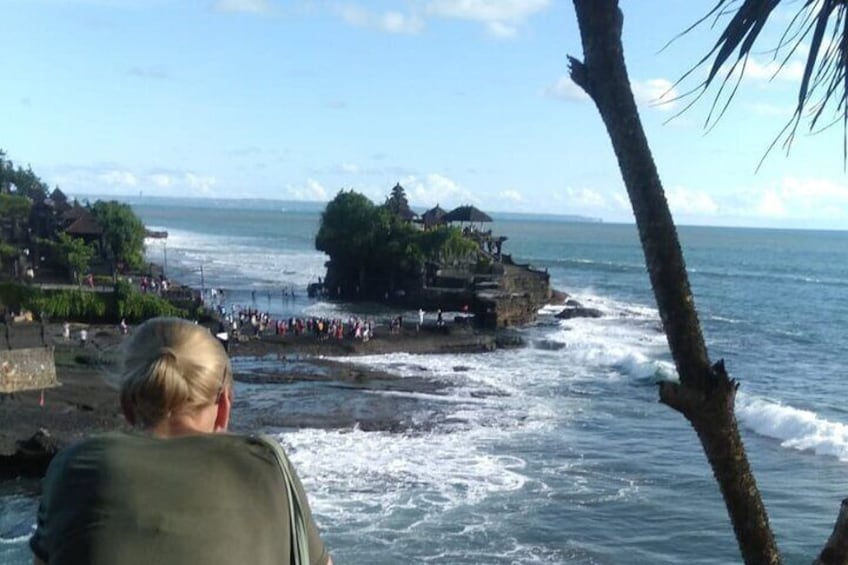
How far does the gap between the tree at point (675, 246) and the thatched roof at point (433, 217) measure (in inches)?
2626

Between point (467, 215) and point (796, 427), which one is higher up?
point (467, 215)

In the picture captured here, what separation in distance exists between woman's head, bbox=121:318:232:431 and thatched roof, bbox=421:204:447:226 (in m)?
67.6

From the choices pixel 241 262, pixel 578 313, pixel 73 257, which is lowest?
pixel 578 313

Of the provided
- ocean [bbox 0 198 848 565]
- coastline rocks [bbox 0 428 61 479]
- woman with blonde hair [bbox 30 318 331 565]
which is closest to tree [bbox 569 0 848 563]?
woman with blonde hair [bbox 30 318 331 565]

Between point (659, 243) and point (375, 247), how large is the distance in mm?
58151

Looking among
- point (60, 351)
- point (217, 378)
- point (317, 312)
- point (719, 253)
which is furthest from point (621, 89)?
point (719, 253)

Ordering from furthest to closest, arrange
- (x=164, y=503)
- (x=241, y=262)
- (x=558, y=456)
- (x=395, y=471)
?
(x=241, y=262) < (x=558, y=456) < (x=395, y=471) < (x=164, y=503)

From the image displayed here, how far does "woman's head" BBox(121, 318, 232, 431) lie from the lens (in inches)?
75.2

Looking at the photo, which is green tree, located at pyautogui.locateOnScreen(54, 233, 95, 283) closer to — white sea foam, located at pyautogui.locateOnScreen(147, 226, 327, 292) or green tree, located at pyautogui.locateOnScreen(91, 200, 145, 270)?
green tree, located at pyautogui.locateOnScreen(91, 200, 145, 270)

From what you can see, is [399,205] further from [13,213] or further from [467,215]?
[13,213]

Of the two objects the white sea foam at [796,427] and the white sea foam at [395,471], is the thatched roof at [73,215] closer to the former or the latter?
the white sea foam at [395,471]

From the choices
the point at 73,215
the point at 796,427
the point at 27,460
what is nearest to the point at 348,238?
the point at 73,215

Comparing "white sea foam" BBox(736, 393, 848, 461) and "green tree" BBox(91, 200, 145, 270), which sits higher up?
"green tree" BBox(91, 200, 145, 270)

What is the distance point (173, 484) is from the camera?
178 cm
